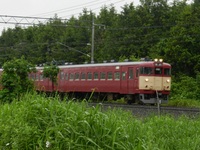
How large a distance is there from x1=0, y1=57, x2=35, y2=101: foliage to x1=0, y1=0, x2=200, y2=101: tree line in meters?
10.4

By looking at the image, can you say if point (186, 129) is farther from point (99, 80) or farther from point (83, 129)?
point (99, 80)

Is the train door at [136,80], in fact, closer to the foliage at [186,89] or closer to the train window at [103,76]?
the train window at [103,76]

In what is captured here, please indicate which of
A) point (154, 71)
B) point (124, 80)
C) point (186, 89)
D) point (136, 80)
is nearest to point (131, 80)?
point (136, 80)

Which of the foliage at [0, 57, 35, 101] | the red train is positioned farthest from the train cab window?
the foliage at [0, 57, 35, 101]

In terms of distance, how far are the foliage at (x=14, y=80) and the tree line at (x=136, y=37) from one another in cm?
1038

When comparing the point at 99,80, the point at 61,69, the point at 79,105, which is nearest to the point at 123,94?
the point at 99,80

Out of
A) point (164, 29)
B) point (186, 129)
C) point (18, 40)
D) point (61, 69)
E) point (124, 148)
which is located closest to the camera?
point (124, 148)

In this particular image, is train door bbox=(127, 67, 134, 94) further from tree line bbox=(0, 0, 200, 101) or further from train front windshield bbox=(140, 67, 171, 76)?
tree line bbox=(0, 0, 200, 101)

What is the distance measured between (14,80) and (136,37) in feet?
122

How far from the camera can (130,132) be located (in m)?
7.34

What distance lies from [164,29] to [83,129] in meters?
46.7

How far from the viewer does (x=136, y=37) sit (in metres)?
53.2

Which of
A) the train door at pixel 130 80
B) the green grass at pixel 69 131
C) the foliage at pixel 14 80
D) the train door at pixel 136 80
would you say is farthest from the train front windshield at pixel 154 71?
the green grass at pixel 69 131

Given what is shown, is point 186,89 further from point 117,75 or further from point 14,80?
point 14,80
